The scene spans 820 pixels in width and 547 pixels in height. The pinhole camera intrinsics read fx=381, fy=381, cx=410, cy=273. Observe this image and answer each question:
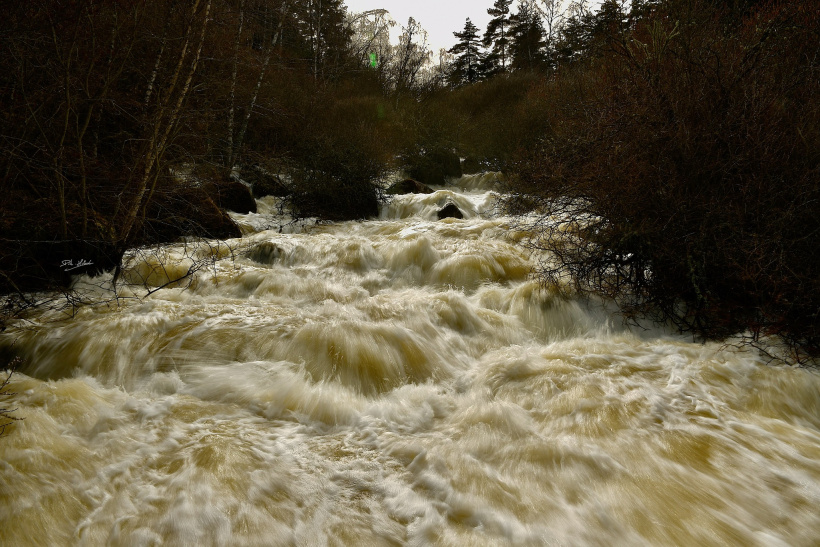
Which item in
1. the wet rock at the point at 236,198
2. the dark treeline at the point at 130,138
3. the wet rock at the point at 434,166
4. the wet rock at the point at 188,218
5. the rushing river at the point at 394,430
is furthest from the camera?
the wet rock at the point at 434,166

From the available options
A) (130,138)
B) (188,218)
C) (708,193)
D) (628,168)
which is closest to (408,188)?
(188,218)

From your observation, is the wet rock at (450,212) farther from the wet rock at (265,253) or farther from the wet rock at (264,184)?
the wet rock at (265,253)

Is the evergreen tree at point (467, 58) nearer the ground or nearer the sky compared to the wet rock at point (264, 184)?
nearer the sky

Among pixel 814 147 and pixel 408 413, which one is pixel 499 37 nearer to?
pixel 814 147

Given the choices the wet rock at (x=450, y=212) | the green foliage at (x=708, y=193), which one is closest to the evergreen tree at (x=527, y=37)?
the wet rock at (x=450, y=212)

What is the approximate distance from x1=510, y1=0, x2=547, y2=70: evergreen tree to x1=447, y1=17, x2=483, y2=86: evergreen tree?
2.82 meters

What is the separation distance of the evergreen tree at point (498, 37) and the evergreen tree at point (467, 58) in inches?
33.4

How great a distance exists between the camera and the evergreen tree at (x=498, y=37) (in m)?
28.9

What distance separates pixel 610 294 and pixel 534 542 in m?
3.31

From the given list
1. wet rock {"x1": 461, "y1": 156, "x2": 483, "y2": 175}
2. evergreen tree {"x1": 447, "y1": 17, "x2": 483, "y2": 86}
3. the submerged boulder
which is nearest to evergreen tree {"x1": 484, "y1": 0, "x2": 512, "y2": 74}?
evergreen tree {"x1": 447, "y1": 17, "x2": 483, "y2": 86}

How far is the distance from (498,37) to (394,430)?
111 ft

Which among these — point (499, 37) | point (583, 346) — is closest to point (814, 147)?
point (583, 346)

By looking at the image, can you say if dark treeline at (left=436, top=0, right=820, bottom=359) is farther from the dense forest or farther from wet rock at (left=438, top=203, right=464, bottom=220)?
wet rock at (left=438, top=203, right=464, bottom=220)

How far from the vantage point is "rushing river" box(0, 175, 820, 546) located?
190 cm
